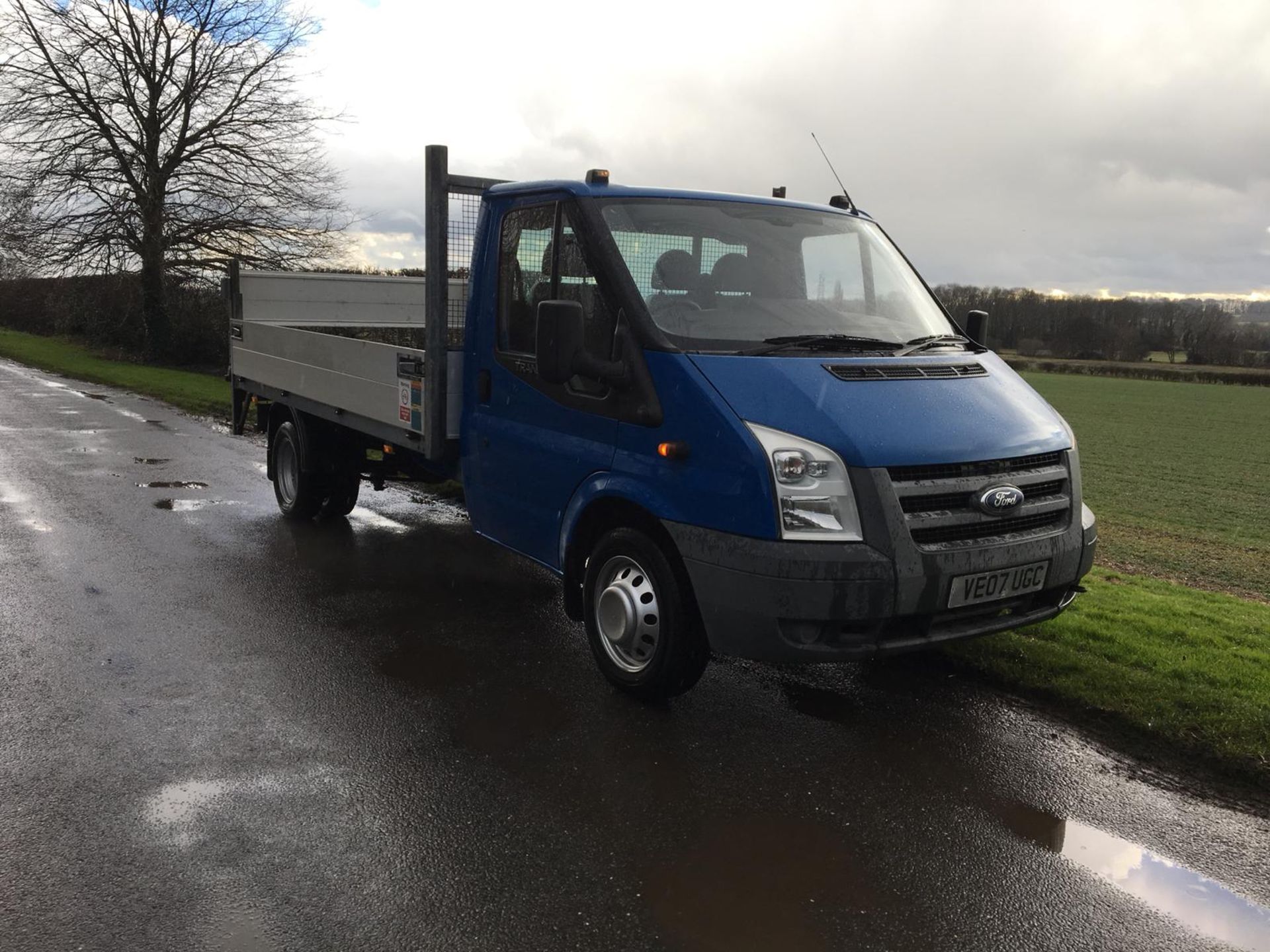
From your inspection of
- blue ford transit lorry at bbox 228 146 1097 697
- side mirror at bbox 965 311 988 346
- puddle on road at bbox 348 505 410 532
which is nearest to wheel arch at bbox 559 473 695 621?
blue ford transit lorry at bbox 228 146 1097 697

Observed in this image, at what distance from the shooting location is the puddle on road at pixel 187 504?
8898 mm

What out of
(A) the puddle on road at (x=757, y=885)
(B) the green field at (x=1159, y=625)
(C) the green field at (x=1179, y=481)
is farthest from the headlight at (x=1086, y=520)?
(C) the green field at (x=1179, y=481)

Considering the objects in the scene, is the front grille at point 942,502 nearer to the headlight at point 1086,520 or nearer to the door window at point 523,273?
the headlight at point 1086,520

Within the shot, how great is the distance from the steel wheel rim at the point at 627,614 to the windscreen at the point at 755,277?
1.09 metres

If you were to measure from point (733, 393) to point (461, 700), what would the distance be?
1945 mm

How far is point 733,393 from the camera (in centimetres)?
419

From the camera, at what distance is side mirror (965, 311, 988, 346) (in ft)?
18.7

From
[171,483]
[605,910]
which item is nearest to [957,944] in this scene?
[605,910]

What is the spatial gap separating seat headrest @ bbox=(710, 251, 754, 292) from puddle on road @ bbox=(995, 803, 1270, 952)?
253 cm

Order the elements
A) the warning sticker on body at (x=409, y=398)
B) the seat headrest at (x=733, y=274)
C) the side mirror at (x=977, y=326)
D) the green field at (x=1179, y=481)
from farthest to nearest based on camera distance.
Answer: the green field at (x=1179, y=481)
the warning sticker on body at (x=409, y=398)
the side mirror at (x=977, y=326)
the seat headrest at (x=733, y=274)

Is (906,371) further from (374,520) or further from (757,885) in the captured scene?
(374,520)

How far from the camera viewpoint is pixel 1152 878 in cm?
345

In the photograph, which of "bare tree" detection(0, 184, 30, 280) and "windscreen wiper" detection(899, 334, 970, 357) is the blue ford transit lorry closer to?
"windscreen wiper" detection(899, 334, 970, 357)

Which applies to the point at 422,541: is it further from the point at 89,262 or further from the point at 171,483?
the point at 89,262
